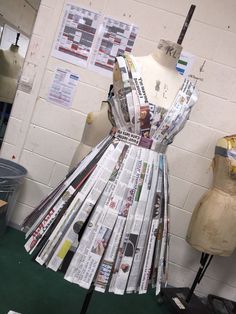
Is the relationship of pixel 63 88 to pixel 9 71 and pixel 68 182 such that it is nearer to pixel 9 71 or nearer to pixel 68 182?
pixel 9 71

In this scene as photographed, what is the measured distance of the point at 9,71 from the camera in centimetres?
296

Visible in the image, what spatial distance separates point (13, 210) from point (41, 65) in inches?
46.9

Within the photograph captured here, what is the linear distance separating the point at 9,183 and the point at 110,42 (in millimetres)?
1271

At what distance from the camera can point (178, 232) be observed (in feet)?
8.50

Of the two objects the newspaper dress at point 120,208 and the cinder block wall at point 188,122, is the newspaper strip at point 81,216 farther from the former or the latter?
the cinder block wall at point 188,122

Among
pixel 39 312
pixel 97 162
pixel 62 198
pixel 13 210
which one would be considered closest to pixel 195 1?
pixel 97 162

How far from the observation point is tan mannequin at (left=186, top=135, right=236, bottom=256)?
6.51 feet

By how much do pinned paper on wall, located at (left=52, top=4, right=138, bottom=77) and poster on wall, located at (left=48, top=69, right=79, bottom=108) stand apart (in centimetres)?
11

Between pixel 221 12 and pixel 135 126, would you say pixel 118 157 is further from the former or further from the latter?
pixel 221 12

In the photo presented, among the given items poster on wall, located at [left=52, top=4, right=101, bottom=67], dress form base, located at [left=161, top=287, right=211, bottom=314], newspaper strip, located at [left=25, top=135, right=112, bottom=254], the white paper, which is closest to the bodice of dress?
newspaper strip, located at [left=25, top=135, right=112, bottom=254]

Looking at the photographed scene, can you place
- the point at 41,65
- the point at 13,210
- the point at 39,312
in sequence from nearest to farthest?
the point at 39,312
the point at 41,65
the point at 13,210

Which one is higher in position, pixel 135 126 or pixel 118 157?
pixel 135 126

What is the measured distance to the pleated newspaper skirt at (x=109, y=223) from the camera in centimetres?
125

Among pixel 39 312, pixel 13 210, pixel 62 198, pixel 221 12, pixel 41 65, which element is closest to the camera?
pixel 62 198
